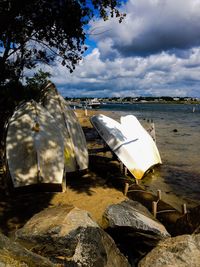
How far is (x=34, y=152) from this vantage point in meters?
8.91

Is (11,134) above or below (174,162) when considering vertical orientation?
above

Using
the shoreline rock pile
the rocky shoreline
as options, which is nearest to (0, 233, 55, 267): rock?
the rocky shoreline

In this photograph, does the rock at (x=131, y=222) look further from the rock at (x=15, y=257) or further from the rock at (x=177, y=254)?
the rock at (x=15, y=257)

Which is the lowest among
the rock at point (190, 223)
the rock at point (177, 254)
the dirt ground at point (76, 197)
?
the dirt ground at point (76, 197)

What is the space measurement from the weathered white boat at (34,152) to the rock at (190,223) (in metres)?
3.81

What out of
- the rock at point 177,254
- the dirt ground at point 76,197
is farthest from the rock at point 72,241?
the dirt ground at point 76,197

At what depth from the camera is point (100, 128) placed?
15344 mm

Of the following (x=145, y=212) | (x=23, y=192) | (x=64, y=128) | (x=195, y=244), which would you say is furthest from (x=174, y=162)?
(x=195, y=244)

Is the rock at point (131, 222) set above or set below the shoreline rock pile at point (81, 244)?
below

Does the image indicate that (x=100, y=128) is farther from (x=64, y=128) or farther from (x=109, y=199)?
(x=109, y=199)

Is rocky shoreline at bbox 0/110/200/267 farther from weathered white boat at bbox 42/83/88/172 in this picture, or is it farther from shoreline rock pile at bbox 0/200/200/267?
weathered white boat at bbox 42/83/88/172

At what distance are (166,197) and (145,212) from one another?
3454 millimetres

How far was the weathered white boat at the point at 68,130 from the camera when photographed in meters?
11.5

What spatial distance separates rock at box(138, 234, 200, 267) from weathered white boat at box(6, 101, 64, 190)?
4424mm
